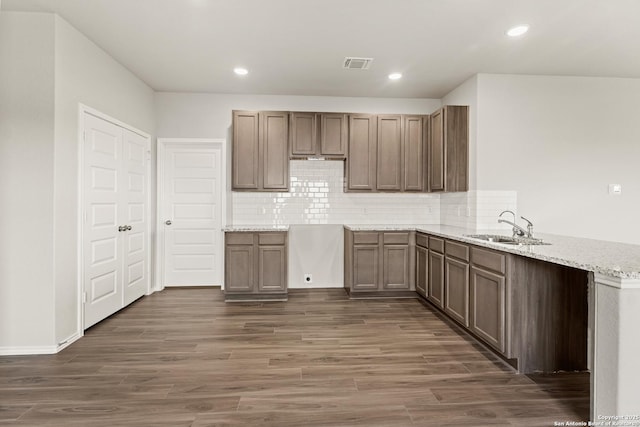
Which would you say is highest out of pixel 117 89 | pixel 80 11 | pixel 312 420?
pixel 80 11

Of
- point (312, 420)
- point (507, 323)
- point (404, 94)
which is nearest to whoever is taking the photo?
point (312, 420)

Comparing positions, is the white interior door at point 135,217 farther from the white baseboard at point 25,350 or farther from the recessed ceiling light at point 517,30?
the recessed ceiling light at point 517,30

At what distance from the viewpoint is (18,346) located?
2.91 meters

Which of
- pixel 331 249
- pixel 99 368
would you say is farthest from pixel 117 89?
pixel 331 249

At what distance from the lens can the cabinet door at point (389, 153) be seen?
4.94m

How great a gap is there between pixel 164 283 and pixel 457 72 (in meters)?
4.81

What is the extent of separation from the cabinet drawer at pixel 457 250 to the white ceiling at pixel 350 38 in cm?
Result: 196

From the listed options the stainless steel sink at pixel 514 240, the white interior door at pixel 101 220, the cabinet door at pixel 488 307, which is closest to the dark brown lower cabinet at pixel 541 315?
the cabinet door at pixel 488 307

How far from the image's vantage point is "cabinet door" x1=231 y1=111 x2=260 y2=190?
15.6 feet

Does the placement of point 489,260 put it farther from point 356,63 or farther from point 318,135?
point 318,135

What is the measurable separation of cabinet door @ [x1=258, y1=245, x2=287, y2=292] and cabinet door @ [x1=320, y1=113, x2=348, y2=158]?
147cm

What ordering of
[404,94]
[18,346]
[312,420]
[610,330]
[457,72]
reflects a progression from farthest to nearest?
[404,94]
[457,72]
[18,346]
[312,420]
[610,330]

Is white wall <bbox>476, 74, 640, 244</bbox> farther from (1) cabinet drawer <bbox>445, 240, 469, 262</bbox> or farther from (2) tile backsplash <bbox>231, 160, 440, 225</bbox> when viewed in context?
(2) tile backsplash <bbox>231, 160, 440, 225</bbox>

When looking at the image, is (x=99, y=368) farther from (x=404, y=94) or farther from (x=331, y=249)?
(x=404, y=94)
